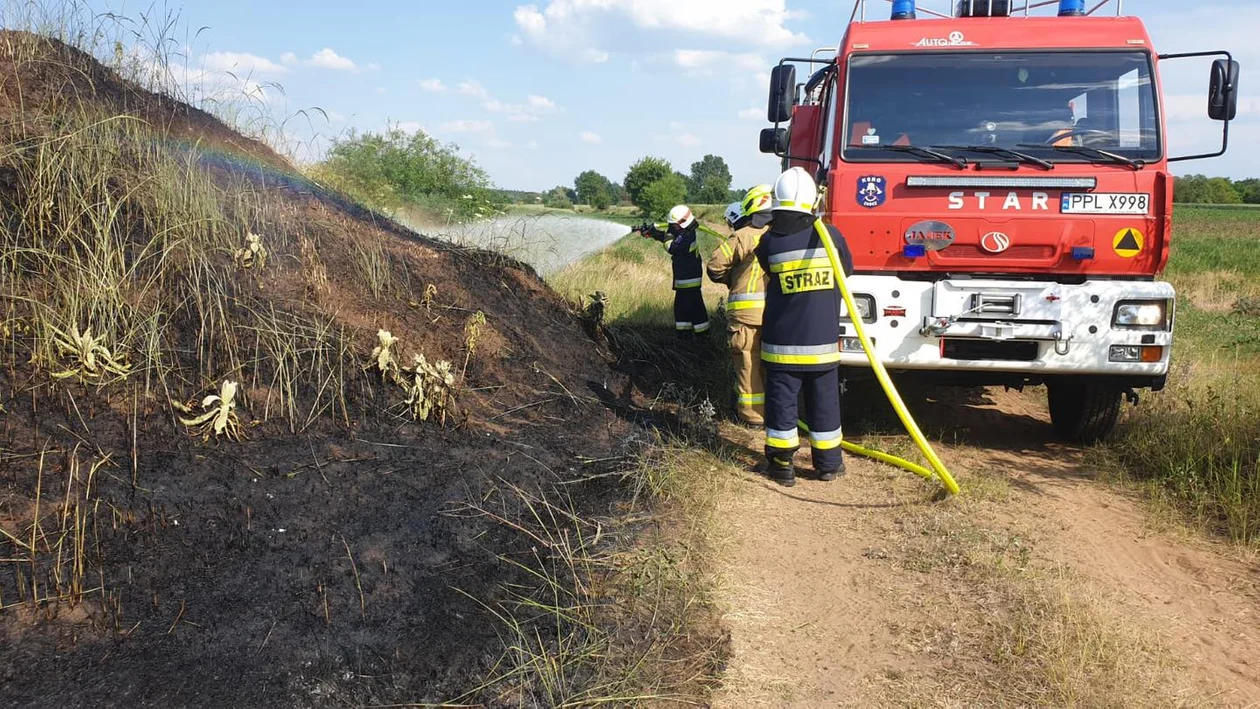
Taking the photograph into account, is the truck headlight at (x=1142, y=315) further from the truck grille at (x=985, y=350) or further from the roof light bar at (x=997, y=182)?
the roof light bar at (x=997, y=182)

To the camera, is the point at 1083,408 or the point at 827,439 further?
the point at 1083,408

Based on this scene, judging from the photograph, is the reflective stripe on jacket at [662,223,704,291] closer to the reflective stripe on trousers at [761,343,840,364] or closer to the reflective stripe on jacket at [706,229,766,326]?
the reflective stripe on jacket at [706,229,766,326]

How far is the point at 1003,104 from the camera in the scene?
5328mm

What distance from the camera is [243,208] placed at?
16.6 ft

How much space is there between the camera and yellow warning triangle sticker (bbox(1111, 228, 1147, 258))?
5.03 metres

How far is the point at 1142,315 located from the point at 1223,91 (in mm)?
1455

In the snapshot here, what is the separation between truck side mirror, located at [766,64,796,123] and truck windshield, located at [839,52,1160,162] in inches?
15.5

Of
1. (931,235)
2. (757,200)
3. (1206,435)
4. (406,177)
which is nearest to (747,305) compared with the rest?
(757,200)

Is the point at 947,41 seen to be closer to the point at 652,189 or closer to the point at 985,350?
the point at 985,350

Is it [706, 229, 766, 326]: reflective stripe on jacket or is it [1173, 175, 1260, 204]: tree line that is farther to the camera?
[1173, 175, 1260, 204]: tree line

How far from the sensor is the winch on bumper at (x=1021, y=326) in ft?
16.5

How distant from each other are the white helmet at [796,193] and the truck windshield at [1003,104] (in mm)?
604

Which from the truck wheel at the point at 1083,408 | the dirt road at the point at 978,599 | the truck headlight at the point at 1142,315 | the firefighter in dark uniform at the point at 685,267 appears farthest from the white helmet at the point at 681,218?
the truck headlight at the point at 1142,315

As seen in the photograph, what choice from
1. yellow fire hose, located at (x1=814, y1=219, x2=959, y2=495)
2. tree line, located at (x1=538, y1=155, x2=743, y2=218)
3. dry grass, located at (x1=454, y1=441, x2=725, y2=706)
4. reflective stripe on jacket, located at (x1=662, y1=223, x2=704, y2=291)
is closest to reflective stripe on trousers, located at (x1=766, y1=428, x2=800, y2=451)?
yellow fire hose, located at (x1=814, y1=219, x2=959, y2=495)
